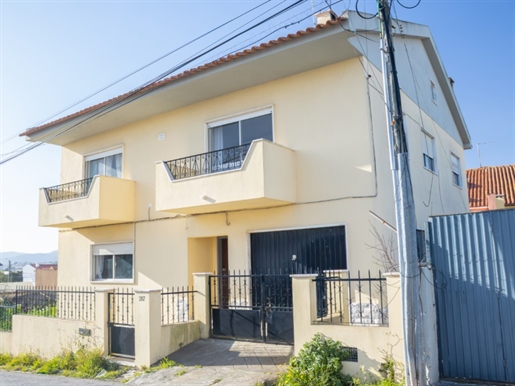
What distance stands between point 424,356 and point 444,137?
10738 millimetres

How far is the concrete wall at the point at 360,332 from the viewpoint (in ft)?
23.8

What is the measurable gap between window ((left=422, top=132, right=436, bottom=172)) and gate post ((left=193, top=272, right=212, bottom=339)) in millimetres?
7246

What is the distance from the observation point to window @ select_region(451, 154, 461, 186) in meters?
16.5

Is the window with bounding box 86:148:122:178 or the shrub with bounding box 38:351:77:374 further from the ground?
the window with bounding box 86:148:122:178

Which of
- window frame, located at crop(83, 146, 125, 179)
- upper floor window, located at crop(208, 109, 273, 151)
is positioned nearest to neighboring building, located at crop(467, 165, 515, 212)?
upper floor window, located at crop(208, 109, 273, 151)

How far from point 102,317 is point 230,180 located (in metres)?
4.21

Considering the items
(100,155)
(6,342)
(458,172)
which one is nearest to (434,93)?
(458,172)

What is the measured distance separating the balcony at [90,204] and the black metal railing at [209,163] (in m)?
2.28

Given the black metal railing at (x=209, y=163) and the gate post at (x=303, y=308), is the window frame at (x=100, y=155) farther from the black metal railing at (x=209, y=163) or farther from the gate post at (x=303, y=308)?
the gate post at (x=303, y=308)

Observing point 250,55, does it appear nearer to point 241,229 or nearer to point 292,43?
point 292,43

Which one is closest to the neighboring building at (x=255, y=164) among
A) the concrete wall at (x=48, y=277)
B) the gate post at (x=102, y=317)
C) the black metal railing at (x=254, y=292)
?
the black metal railing at (x=254, y=292)

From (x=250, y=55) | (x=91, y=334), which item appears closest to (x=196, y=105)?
(x=250, y=55)

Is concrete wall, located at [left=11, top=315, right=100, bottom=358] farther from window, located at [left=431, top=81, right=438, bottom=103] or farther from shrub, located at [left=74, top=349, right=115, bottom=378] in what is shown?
window, located at [left=431, top=81, right=438, bottom=103]

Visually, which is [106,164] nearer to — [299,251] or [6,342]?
[6,342]
